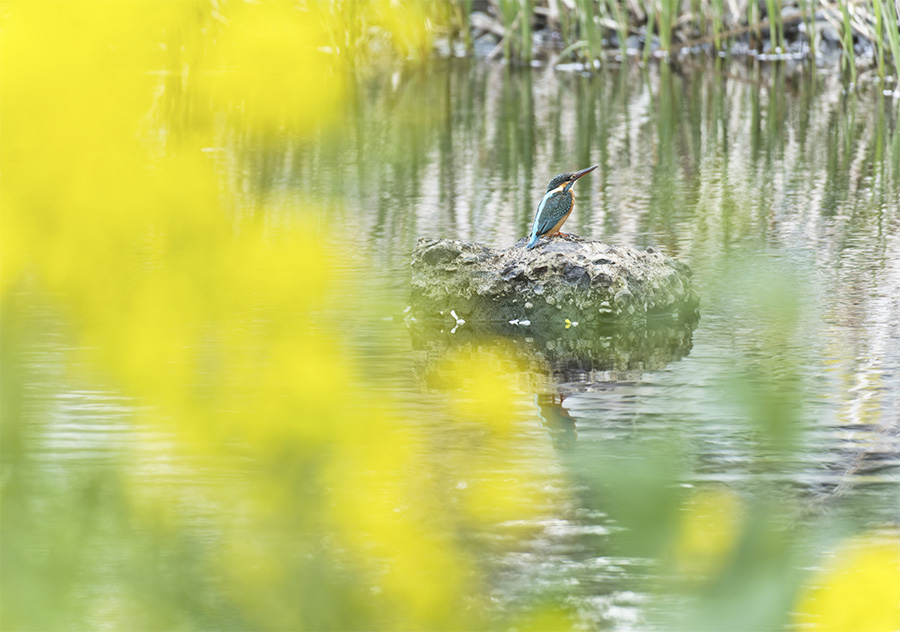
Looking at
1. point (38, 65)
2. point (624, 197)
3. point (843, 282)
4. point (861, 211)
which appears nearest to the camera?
point (38, 65)

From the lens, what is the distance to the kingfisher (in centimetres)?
446

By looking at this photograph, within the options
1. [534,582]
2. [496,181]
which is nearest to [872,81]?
[496,181]

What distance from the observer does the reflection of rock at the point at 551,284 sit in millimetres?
4367

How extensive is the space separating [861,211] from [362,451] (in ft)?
19.0

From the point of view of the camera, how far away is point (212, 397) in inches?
32.8

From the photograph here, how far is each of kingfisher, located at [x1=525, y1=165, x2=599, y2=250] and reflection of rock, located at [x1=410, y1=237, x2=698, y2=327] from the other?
0.04 metres

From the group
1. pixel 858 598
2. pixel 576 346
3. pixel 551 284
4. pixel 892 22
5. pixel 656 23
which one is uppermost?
pixel 858 598

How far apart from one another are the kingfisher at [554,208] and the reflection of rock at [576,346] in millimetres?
329

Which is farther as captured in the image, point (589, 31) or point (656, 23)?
point (656, 23)

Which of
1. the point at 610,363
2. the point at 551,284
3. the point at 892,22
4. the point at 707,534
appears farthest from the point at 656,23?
the point at 707,534

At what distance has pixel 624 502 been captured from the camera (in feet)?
2.51

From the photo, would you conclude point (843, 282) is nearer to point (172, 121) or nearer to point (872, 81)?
point (172, 121)

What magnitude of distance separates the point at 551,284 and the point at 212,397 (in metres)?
3.58

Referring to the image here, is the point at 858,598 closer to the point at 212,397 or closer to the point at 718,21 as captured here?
the point at 212,397
